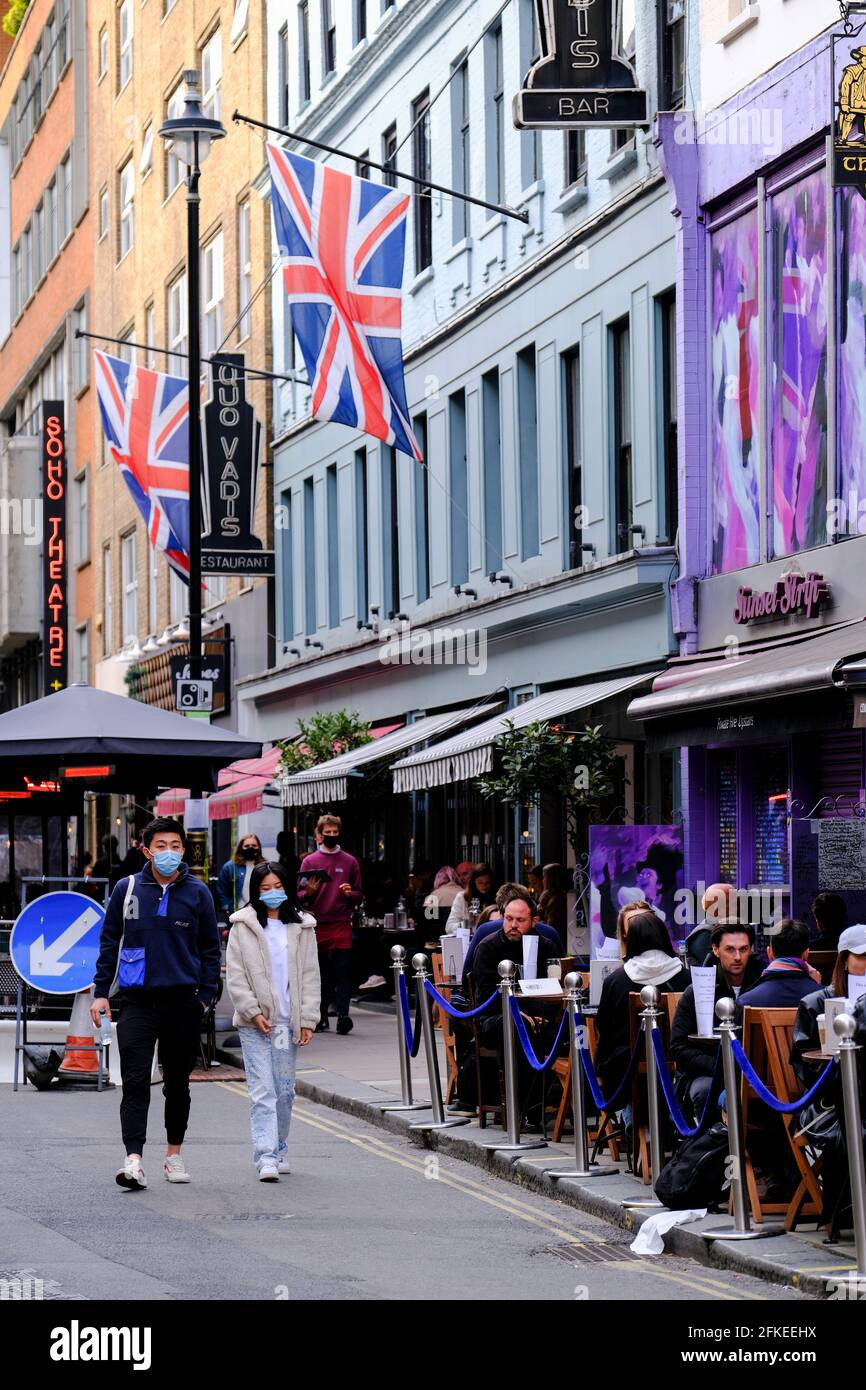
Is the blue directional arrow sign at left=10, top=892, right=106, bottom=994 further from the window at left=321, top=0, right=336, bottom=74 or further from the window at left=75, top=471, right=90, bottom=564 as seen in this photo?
the window at left=75, top=471, right=90, bottom=564

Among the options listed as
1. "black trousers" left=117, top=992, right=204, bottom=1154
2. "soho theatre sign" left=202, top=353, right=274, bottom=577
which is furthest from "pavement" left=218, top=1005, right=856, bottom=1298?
"soho theatre sign" left=202, top=353, right=274, bottom=577

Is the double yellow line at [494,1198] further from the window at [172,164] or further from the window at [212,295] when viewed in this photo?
the window at [172,164]

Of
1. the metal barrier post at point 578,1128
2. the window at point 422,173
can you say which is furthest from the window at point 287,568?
the metal barrier post at point 578,1128

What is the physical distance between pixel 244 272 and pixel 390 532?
987cm

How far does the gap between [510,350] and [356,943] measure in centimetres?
671

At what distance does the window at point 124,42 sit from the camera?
170ft

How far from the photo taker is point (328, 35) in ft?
119

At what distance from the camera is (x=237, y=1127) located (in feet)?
54.5

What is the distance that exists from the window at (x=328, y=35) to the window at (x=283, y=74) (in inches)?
88.5

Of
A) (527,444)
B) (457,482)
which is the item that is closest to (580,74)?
(527,444)

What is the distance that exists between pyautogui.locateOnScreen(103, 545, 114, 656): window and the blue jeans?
39968 mm
